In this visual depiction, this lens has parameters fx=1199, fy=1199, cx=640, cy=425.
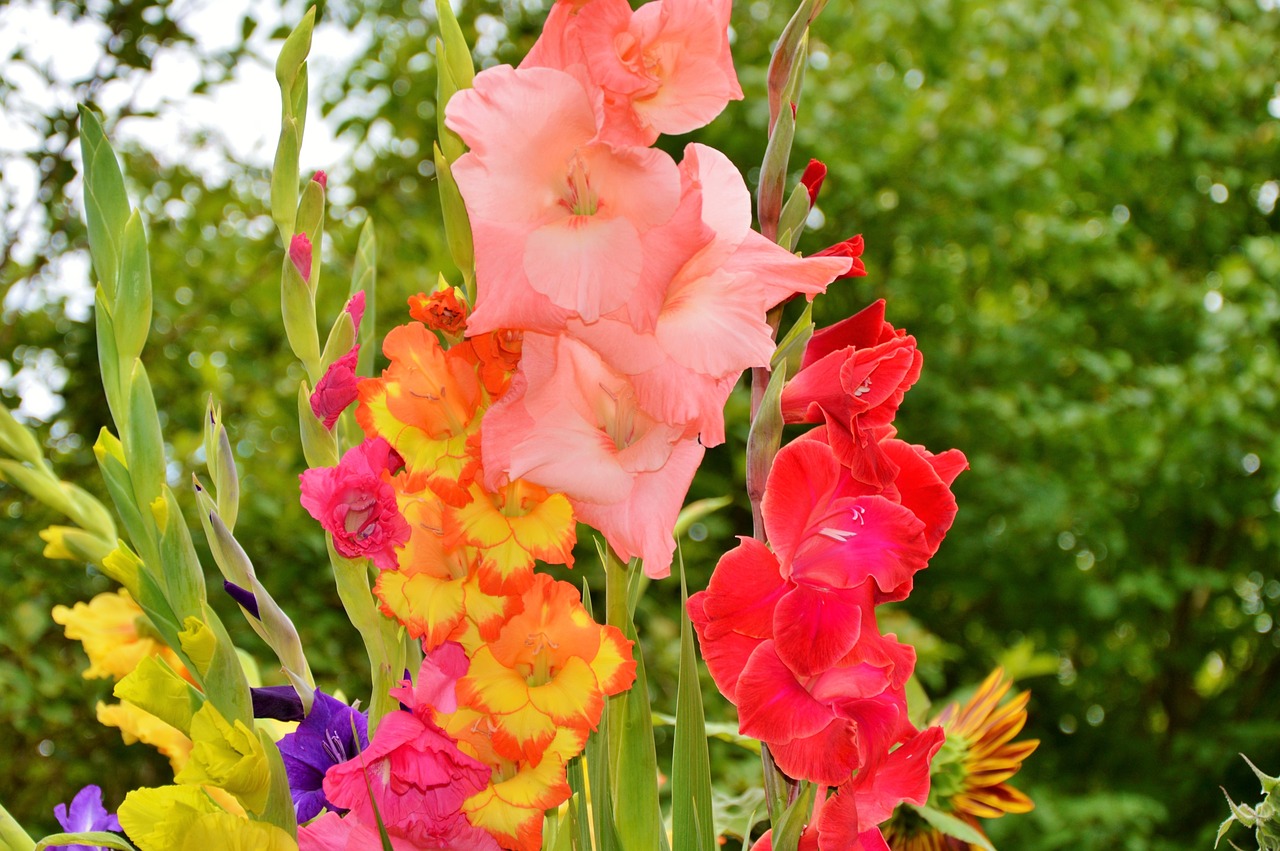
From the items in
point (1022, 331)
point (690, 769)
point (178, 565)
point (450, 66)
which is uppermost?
point (450, 66)

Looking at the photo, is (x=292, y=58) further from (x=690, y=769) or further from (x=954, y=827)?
(x=954, y=827)

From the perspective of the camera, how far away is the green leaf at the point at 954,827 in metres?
0.47

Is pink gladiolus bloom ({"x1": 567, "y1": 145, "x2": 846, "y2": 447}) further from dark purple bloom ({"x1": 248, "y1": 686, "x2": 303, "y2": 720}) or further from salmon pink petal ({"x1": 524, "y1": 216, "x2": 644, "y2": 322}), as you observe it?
dark purple bloom ({"x1": 248, "y1": 686, "x2": 303, "y2": 720})

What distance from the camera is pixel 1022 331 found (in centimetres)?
262

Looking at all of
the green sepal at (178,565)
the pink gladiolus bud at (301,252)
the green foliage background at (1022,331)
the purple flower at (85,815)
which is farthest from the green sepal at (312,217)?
the green foliage background at (1022,331)

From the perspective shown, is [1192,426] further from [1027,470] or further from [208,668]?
[208,668]

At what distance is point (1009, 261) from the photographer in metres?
2.71

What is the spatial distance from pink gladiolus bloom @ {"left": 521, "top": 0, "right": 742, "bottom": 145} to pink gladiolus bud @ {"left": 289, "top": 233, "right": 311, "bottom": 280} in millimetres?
108

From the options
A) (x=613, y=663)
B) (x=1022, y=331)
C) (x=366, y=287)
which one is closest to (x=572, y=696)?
(x=613, y=663)

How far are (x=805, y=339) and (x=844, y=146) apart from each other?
209 cm

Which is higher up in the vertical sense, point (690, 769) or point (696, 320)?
point (696, 320)

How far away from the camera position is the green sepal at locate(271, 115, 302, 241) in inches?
16.7

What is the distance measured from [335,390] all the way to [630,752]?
0.16 metres

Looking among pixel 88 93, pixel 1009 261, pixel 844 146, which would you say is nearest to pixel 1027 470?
pixel 1009 261
